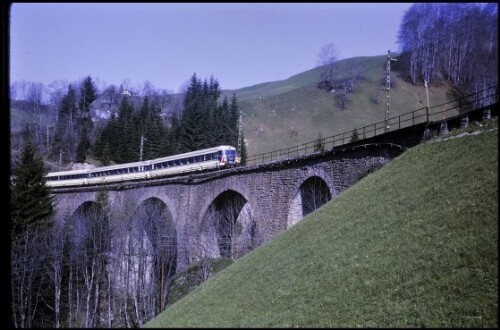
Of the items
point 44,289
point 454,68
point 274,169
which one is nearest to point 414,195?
point 44,289

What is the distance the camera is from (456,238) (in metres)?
8.95

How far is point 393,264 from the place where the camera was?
9273mm

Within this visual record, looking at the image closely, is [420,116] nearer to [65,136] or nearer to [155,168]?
[155,168]

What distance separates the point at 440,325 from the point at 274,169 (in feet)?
64.3

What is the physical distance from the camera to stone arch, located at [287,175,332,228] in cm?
2366

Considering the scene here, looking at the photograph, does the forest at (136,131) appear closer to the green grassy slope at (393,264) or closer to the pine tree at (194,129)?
the pine tree at (194,129)

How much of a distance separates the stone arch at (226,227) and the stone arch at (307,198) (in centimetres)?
408

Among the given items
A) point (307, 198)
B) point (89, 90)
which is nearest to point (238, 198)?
point (307, 198)

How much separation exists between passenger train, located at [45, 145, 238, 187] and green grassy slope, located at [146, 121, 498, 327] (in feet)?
69.3

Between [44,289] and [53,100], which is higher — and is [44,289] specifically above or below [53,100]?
below

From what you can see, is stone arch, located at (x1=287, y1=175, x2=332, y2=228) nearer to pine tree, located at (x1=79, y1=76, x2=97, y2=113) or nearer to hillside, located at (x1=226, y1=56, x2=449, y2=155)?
pine tree, located at (x1=79, y1=76, x2=97, y2=113)

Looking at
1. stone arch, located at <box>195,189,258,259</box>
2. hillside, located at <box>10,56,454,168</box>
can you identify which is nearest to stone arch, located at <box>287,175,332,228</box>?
stone arch, located at <box>195,189,258,259</box>

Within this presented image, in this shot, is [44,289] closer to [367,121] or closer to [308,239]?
[308,239]

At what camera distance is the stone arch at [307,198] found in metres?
23.7
